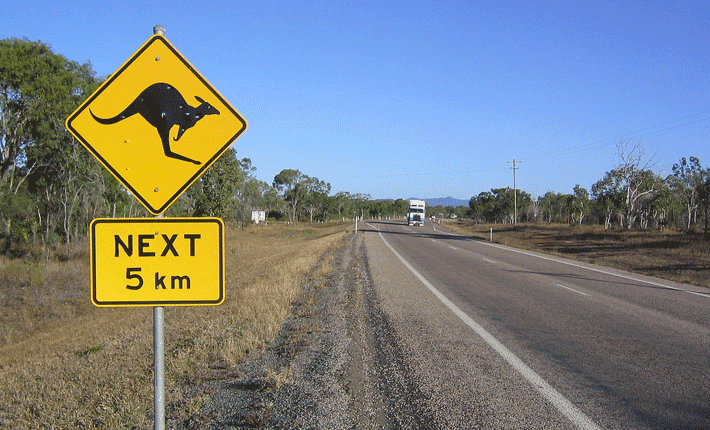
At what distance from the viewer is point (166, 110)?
2.96 metres

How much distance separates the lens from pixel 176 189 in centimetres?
290

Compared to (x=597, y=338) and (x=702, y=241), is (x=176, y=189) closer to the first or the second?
(x=597, y=338)

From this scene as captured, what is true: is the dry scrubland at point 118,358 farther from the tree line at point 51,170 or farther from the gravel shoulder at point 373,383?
the tree line at point 51,170

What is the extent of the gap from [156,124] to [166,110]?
97 millimetres

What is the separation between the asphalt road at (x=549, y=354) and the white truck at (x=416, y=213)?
64632 mm

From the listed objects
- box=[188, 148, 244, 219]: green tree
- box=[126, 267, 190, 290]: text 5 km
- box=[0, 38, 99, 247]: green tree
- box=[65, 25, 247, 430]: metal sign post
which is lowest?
box=[126, 267, 190, 290]: text 5 km

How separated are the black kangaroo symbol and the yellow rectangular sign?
425 millimetres

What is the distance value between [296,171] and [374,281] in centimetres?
9474

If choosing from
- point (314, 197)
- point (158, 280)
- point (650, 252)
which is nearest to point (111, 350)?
point (158, 280)

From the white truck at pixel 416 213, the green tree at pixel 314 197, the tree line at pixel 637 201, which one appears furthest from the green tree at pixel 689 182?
the green tree at pixel 314 197

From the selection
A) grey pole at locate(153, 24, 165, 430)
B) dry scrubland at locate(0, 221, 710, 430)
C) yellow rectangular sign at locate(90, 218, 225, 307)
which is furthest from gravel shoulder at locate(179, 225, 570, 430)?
yellow rectangular sign at locate(90, 218, 225, 307)

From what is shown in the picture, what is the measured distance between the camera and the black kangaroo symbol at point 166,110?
293 cm

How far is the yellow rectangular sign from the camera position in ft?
9.25

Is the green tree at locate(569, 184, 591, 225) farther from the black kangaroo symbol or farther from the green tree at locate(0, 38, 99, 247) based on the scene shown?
the black kangaroo symbol
